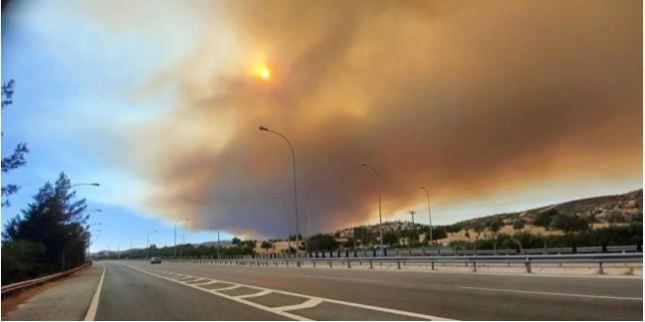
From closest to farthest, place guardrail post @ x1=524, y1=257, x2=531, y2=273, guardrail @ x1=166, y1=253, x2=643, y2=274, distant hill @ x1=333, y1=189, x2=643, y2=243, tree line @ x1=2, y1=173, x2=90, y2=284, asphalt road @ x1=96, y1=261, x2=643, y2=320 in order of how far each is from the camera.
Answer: asphalt road @ x1=96, y1=261, x2=643, y2=320, guardrail @ x1=166, y1=253, x2=643, y2=274, guardrail post @ x1=524, y1=257, x2=531, y2=273, tree line @ x1=2, y1=173, x2=90, y2=284, distant hill @ x1=333, y1=189, x2=643, y2=243

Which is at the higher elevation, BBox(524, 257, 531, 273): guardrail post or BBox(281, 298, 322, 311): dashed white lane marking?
BBox(281, 298, 322, 311): dashed white lane marking

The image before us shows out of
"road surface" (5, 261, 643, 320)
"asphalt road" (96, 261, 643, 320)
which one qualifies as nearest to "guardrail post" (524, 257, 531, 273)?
"asphalt road" (96, 261, 643, 320)

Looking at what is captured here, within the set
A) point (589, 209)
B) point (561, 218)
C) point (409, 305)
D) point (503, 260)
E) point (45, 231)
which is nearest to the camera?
point (409, 305)

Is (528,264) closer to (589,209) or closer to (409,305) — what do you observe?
(409,305)

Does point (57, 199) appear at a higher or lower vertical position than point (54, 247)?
higher

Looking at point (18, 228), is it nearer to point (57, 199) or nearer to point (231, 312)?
point (57, 199)

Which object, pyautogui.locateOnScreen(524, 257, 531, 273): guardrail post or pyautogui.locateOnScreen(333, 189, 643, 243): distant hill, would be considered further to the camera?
pyautogui.locateOnScreen(333, 189, 643, 243): distant hill

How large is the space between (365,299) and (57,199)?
2541 inches

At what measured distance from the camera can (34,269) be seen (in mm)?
53156

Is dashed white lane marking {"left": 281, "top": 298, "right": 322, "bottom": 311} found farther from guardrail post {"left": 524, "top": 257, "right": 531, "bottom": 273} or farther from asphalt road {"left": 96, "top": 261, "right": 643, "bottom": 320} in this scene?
guardrail post {"left": 524, "top": 257, "right": 531, "bottom": 273}

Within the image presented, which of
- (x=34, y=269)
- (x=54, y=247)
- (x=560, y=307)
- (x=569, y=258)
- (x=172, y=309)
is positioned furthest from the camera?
(x=54, y=247)

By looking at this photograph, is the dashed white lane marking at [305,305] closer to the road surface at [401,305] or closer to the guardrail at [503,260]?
the road surface at [401,305]

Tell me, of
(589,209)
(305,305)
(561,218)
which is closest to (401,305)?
(305,305)

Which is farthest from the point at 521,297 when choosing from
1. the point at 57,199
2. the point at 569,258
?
the point at 57,199
